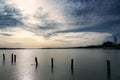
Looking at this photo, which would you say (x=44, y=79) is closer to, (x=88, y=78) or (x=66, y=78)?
(x=66, y=78)

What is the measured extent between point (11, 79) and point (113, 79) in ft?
55.1

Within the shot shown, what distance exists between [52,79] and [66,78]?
2.39 metres

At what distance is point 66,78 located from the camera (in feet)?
→ 96.8

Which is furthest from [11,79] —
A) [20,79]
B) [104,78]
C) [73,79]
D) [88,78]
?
[104,78]

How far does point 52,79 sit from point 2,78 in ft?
27.4

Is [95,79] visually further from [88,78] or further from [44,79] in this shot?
[44,79]

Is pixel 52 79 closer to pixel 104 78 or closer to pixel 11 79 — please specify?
pixel 11 79

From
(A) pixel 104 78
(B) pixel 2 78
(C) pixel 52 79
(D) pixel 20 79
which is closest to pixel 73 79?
(C) pixel 52 79

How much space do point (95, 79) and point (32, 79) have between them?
34.2 feet

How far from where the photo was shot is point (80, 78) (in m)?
30.0

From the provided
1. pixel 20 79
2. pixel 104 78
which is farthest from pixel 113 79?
pixel 20 79

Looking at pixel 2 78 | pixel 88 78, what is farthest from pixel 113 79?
pixel 2 78

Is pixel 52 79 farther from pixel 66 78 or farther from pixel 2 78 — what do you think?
pixel 2 78

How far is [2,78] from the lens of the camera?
29.3 meters
